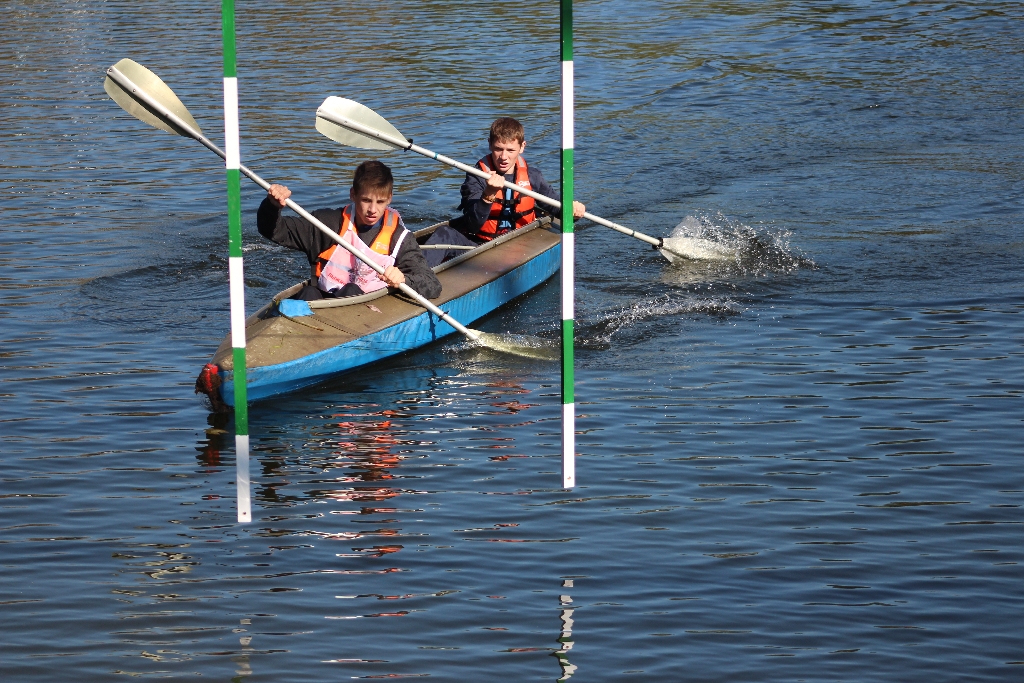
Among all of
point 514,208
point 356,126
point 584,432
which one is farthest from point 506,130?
point 584,432

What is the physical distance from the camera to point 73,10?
2153 cm

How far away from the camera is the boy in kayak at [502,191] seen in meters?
9.21

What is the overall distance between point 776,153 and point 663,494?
8.03 m

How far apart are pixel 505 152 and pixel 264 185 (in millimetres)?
2493

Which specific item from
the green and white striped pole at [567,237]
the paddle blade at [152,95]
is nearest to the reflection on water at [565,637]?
the green and white striped pole at [567,237]

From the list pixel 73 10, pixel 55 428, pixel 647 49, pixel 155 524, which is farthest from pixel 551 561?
pixel 73 10

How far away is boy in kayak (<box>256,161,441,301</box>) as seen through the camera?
7645 mm

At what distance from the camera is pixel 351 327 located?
771cm

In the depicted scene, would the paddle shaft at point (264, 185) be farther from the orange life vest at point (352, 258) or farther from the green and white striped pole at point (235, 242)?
the green and white striped pole at point (235, 242)

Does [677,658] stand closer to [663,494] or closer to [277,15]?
[663,494]

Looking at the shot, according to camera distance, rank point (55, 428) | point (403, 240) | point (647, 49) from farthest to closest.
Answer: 1. point (647, 49)
2. point (403, 240)
3. point (55, 428)

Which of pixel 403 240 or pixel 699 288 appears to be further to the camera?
pixel 699 288

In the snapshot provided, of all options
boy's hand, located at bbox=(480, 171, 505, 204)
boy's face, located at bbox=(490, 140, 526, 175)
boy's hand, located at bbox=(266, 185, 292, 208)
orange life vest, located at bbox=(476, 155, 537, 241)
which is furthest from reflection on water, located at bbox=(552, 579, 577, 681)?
orange life vest, located at bbox=(476, 155, 537, 241)

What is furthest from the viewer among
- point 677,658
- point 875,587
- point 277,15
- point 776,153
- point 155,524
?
point 277,15
